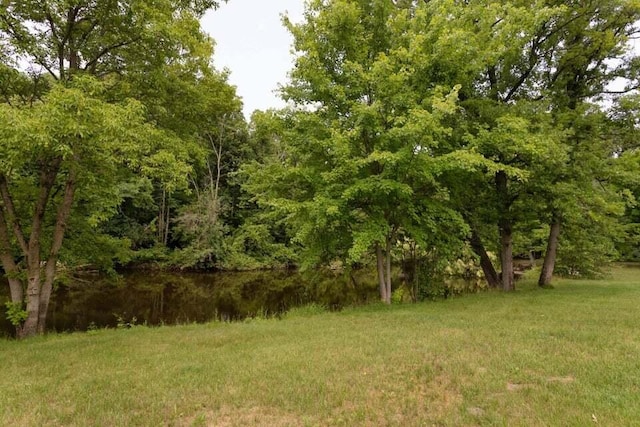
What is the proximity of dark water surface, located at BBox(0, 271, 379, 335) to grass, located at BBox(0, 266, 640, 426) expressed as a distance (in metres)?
5.40

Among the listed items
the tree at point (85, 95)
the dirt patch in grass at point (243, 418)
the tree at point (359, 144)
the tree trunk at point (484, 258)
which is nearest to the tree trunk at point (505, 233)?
the tree trunk at point (484, 258)

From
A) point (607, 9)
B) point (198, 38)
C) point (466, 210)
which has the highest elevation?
point (607, 9)

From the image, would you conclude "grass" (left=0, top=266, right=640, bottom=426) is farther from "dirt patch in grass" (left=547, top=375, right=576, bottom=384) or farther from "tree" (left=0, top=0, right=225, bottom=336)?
"tree" (left=0, top=0, right=225, bottom=336)

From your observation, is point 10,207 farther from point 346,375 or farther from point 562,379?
point 562,379

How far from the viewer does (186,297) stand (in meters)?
18.1

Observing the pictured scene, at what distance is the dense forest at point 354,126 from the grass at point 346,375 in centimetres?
319

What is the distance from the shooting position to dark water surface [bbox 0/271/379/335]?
13227 mm

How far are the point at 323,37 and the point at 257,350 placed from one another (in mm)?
8612

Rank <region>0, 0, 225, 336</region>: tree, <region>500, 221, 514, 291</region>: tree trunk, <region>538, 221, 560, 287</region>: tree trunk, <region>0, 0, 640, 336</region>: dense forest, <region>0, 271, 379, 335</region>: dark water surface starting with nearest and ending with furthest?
<region>0, 0, 225, 336</region>: tree
<region>0, 0, 640, 336</region>: dense forest
<region>500, 221, 514, 291</region>: tree trunk
<region>0, 271, 379, 335</region>: dark water surface
<region>538, 221, 560, 287</region>: tree trunk

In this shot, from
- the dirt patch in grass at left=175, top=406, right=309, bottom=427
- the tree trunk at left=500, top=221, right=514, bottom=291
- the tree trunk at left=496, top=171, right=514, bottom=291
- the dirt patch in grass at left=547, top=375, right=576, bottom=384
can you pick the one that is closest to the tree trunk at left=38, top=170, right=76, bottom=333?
the dirt patch in grass at left=175, top=406, right=309, bottom=427

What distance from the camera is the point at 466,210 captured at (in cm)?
1255

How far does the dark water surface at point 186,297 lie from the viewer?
13.2 m

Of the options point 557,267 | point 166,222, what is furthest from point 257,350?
point 166,222

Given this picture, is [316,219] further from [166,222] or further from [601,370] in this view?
[166,222]
